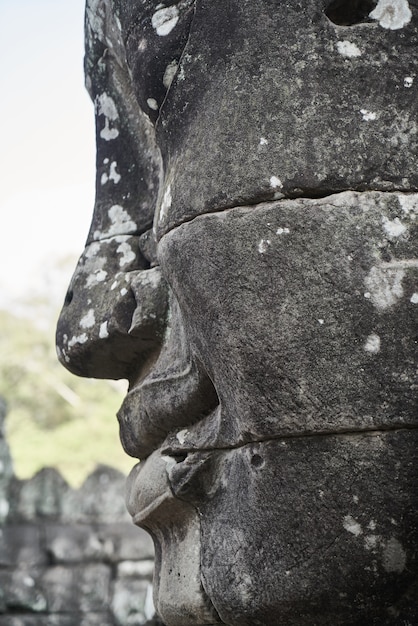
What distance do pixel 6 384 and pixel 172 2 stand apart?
25.4 meters

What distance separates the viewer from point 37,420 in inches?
1030

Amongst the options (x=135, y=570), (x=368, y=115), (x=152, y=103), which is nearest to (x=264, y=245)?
(x=368, y=115)

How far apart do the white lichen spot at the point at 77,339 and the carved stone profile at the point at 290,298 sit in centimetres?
42

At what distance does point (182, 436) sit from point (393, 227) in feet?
2.57

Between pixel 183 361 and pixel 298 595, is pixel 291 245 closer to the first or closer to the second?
pixel 183 361

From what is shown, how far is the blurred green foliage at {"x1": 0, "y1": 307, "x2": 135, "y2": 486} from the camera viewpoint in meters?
22.2

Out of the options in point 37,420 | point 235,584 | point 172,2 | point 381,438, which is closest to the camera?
point 381,438

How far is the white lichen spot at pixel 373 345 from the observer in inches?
A: 72.4

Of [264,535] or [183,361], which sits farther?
[183,361]

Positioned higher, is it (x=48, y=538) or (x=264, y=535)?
(x=264, y=535)

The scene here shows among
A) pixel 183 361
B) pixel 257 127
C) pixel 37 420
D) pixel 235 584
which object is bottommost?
pixel 37 420

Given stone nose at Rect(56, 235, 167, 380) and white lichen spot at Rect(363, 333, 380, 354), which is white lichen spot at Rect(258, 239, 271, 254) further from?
stone nose at Rect(56, 235, 167, 380)

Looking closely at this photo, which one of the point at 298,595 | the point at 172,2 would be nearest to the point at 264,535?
the point at 298,595

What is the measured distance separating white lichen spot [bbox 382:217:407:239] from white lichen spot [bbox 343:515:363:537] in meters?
0.58
